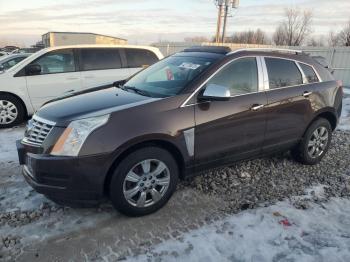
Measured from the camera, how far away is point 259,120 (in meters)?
4.39

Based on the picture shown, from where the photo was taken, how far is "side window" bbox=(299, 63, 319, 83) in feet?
16.6

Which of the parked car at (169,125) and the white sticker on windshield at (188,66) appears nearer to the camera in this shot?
the parked car at (169,125)

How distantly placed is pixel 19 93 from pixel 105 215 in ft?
15.8

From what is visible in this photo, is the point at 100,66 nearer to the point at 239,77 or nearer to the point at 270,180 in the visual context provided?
the point at 239,77

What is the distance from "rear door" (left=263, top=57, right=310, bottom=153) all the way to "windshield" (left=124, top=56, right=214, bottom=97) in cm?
98

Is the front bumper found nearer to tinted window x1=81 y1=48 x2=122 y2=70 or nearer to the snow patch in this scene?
the snow patch

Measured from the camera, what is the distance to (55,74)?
776cm

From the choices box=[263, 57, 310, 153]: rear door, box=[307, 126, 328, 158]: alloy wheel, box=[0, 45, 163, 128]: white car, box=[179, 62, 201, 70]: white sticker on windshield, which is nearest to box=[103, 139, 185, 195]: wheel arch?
box=[179, 62, 201, 70]: white sticker on windshield

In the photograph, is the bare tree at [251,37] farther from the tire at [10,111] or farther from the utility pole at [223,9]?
the tire at [10,111]

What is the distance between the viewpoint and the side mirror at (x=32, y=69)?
24.7 feet

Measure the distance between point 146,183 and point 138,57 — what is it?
5648mm

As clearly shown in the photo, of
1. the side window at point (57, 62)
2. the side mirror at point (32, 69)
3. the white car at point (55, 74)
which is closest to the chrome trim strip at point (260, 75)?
the white car at point (55, 74)

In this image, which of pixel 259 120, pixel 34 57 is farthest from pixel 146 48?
pixel 259 120

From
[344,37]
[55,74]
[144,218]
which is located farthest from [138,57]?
[344,37]
